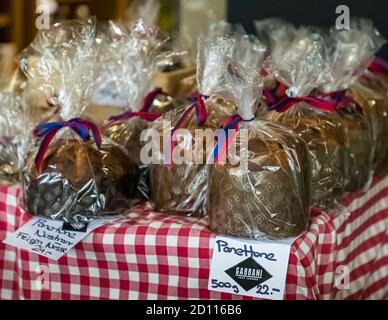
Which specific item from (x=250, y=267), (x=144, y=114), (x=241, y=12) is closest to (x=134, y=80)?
(x=144, y=114)

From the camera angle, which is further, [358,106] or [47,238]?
[358,106]

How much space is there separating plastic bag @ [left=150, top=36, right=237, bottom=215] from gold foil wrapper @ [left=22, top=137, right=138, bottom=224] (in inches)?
3.0

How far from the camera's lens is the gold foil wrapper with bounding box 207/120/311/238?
105 centimetres

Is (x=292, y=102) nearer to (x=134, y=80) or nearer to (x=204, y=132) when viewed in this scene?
(x=204, y=132)

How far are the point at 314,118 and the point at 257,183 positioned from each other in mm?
249

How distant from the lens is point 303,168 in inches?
42.8

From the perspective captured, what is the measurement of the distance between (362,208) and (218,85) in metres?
0.42

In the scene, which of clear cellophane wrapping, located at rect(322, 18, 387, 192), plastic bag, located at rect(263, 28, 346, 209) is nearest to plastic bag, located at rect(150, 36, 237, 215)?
plastic bag, located at rect(263, 28, 346, 209)

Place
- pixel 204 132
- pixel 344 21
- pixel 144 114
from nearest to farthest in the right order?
pixel 204 132 < pixel 144 114 < pixel 344 21

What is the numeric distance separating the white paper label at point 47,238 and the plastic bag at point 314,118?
39 cm

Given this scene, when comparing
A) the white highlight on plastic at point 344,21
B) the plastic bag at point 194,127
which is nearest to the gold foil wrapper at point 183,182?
the plastic bag at point 194,127

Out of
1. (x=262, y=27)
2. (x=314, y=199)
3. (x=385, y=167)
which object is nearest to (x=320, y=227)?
(x=314, y=199)

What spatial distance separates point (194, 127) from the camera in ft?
3.83

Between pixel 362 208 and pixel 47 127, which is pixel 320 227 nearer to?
pixel 362 208
